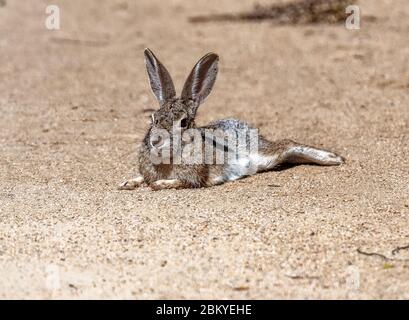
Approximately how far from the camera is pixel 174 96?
7227 mm

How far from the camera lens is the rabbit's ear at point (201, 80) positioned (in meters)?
7.18

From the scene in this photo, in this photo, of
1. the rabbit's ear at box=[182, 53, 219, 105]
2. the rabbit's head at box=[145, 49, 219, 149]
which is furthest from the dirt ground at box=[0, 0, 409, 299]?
the rabbit's ear at box=[182, 53, 219, 105]

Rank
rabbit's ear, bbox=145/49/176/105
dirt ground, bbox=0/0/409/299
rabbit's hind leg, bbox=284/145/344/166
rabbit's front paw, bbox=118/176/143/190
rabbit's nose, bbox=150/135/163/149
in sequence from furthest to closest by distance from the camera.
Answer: rabbit's hind leg, bbox=284/145/344/166 → rabbit's ear, bbox=145/49/176/105 → rabbit's front paw, bbox=118/176/143/190 → rabbit's nose, bbox=150/135/163/149 → dirt ground, bbox=0/0/409/299

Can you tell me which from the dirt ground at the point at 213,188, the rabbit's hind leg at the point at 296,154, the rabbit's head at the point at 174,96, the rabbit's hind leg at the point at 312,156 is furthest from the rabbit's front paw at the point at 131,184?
the rabbit's hind leg at the point at 312,156

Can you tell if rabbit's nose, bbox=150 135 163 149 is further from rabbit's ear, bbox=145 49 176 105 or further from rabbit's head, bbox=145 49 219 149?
rabbit's ear, bbox=145 49 176 105

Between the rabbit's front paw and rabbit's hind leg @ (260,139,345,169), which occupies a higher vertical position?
rabbit's hind leg @ (260,139,345,169)

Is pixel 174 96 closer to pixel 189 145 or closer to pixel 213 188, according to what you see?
pixel 189 145

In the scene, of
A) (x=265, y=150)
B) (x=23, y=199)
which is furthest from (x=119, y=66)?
(x=23, y=199)

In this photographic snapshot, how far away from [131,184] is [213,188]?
613 mm

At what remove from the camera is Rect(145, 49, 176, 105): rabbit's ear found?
7172 mm

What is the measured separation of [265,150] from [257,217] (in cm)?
162

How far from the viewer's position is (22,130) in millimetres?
8859

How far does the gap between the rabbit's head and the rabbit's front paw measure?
30cm
